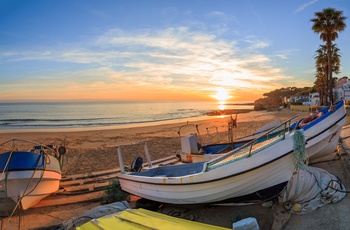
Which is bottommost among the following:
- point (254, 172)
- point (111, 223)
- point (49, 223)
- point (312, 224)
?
point (49, 223)

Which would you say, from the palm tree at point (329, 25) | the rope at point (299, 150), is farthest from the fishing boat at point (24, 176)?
the palm tree at point (329, 25)

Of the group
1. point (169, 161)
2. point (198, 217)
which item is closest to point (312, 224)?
point (198, 217)

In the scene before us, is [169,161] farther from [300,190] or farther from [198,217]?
[300,190]

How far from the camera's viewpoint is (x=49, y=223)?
7.29 metres

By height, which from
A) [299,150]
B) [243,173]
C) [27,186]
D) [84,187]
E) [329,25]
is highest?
[329,25]

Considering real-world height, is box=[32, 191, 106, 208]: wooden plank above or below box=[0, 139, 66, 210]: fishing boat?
below

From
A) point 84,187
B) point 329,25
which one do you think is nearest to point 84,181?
point 84,187

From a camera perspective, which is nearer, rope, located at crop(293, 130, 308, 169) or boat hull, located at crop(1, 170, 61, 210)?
rope, located at crop(293, 130, 308, 169)

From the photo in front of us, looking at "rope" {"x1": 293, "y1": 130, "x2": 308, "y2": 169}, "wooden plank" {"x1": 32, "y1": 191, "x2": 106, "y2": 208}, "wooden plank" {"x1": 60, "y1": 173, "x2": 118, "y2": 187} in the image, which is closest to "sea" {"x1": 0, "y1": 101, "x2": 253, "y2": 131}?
"wooden plank" {"x1": 60, "y1": 173, "x2": 118, "y2": 187}

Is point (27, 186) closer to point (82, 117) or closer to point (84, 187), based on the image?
point (84, 187)

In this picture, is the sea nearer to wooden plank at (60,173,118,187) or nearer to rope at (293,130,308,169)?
wooden plank at (60,173,118,187)

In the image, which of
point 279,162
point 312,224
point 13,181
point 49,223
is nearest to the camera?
point 312,224

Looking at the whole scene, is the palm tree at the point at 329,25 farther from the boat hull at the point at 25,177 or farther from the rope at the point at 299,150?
the boat hull at the point at 25,177

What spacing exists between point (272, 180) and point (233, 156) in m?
1.12
